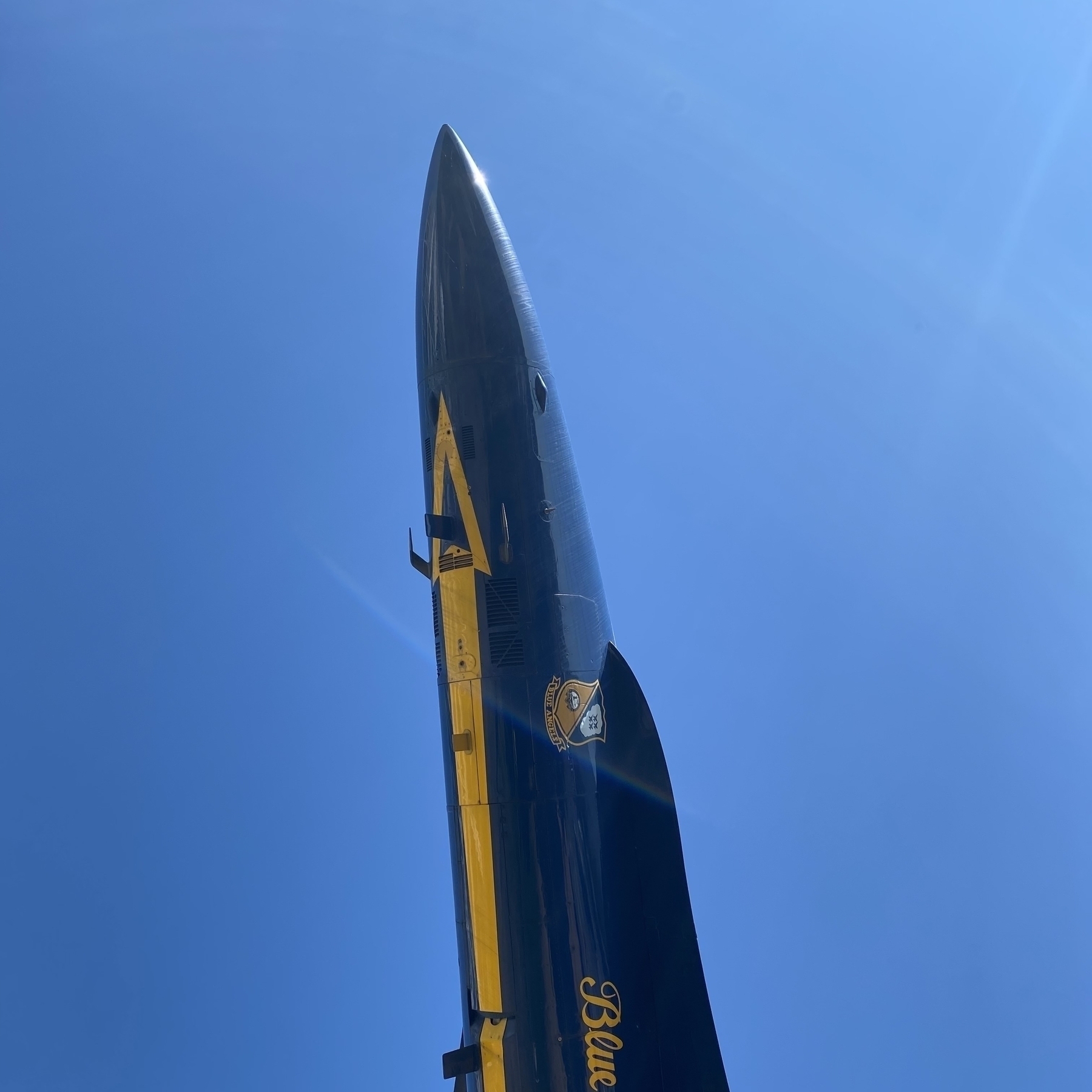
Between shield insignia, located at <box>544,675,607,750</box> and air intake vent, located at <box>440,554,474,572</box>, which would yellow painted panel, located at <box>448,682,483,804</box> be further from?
air intake vent, located at <box>440,554,474,572</box>

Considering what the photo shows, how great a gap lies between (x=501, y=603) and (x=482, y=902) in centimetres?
334

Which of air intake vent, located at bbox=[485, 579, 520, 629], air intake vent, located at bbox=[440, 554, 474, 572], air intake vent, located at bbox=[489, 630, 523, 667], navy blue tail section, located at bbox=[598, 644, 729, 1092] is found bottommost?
navy blue tail section, located at bbox=[598, 644, 729, 1092]

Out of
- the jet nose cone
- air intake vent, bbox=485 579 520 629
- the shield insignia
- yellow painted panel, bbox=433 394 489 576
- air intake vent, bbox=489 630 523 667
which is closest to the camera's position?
the shield insignia

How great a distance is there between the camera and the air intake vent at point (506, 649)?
9.75 m

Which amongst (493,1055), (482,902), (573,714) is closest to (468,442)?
(573,714)

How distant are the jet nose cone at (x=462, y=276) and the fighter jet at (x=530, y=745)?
0.08 feet

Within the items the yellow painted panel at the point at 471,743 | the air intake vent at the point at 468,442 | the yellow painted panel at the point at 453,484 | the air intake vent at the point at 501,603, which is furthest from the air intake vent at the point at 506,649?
the air intake vent at the point at 468,442

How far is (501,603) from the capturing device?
9914 millimetres

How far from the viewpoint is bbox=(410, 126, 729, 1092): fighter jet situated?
360 inches

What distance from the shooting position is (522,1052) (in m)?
9.03

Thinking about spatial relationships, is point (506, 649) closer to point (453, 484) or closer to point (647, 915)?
point (453, 484)

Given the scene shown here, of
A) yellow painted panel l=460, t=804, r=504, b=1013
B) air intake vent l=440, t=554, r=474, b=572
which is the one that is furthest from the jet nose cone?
yellow painted panel l=460, t=804, r=504, b=1013

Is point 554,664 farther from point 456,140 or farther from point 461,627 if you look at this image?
point 456,140

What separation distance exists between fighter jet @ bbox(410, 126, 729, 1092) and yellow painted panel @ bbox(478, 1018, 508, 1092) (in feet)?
0.09
